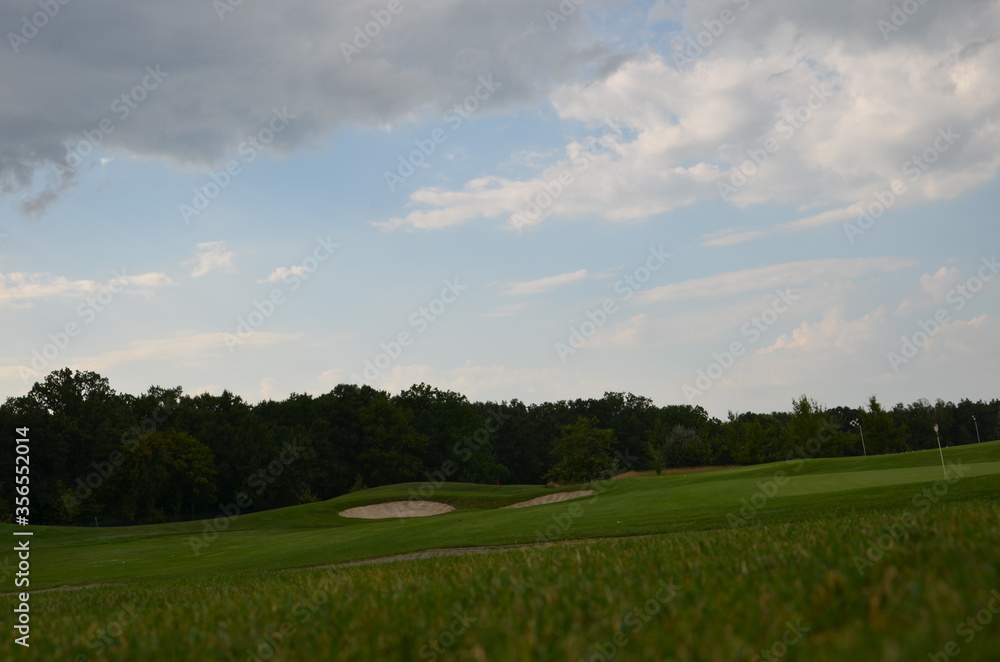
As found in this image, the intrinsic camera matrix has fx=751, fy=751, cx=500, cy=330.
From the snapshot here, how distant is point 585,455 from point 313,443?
37.5 metres

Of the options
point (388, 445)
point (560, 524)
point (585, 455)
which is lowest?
point (560, 524)

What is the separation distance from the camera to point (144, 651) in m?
4.96

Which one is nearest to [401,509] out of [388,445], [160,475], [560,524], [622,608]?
[160,475]

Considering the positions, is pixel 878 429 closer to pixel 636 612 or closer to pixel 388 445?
pixel 388 445

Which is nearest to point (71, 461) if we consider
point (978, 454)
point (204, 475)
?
point (204, 475)

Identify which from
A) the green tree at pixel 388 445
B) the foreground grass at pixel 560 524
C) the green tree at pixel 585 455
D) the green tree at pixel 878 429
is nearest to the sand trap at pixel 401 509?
the foreground grass at pixel 560 524

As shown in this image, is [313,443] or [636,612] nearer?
[636,612]

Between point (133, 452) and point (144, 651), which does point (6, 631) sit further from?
point (133, 452)

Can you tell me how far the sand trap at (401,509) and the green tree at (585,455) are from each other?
53.3 feet

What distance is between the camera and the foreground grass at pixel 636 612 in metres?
3.59

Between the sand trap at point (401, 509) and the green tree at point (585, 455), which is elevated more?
the green tree at point (585, 455)

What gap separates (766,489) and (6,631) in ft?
84.8

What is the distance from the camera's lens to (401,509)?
181 ft

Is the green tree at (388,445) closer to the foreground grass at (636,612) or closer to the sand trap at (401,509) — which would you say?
the sand trap at (401,509)
